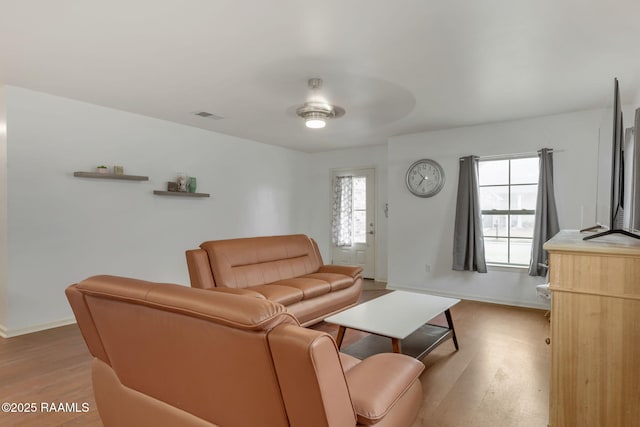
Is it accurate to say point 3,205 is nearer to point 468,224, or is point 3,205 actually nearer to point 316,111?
point 316,111

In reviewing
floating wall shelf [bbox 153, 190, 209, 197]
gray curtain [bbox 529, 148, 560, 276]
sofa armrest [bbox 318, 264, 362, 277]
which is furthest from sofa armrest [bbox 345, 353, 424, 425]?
floating wall shelf [bbox 153, 190, 209, 197]

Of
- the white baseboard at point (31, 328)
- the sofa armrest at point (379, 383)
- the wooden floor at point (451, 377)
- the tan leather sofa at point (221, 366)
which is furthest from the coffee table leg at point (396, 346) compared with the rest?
the white baseboard at point (31, 328)

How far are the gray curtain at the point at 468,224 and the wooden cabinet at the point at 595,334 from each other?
332 cm

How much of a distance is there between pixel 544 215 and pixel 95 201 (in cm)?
519

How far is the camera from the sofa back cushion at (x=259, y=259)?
3408 millimetres

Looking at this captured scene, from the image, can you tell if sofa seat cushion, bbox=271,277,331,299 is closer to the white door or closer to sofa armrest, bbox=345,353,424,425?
sofa armrest, bbox=345,353,424,425

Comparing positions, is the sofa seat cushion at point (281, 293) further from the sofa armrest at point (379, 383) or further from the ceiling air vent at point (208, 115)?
the ceiling air vent at point (208, 115)

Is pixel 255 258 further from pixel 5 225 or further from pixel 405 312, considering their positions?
pixel 5 225

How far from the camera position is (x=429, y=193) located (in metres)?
5.14

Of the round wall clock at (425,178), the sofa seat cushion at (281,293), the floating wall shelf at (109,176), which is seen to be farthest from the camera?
the round wall clock at (425,178)

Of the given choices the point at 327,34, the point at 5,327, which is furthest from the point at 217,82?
the point at 5,327

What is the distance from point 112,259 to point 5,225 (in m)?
1.01

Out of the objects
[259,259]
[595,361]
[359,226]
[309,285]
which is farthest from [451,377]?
[359,226]

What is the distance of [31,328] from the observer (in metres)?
3.46
